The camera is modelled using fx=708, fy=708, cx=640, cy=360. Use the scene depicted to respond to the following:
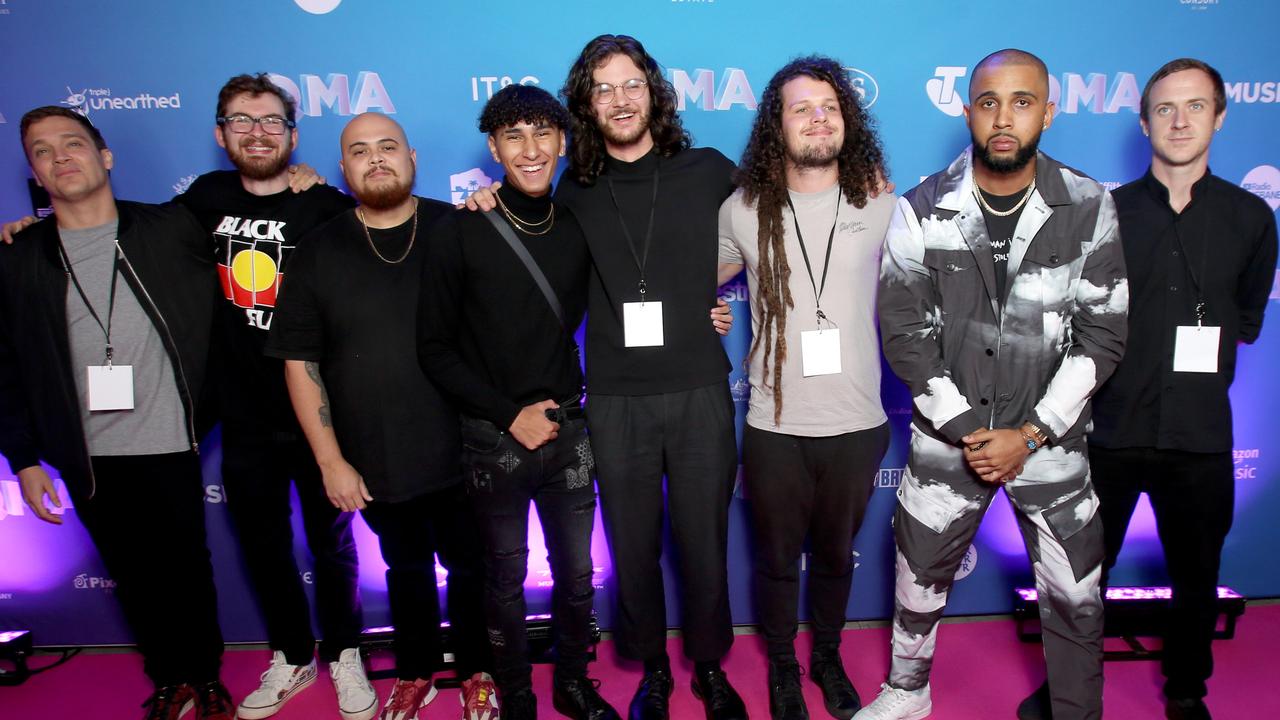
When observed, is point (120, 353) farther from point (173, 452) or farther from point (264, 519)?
point (264, 519)

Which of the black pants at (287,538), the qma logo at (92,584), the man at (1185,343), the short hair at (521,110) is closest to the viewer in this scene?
the short hair at (521,110)

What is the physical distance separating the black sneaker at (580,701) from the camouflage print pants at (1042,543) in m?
1.04

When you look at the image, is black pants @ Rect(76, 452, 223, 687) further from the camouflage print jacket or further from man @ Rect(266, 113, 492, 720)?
the camouflage print jacket

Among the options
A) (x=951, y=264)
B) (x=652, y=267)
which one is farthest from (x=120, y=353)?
(x=951, y=264)

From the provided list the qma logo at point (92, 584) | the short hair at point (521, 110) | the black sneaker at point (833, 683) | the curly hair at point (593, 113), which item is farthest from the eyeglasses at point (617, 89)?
the qma logo at point (92, 584)

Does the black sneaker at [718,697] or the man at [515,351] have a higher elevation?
the man at [515,351]

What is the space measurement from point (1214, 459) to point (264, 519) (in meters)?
3.21

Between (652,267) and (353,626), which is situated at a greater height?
(652,267)

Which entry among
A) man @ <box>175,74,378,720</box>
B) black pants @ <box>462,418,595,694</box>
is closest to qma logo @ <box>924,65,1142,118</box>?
black pants @ <box>462,418,595,694</box>

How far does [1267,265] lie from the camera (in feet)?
7.54

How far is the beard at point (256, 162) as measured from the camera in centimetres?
236

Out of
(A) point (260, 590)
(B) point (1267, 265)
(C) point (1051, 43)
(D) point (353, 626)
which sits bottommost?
(D) point (353, 626)

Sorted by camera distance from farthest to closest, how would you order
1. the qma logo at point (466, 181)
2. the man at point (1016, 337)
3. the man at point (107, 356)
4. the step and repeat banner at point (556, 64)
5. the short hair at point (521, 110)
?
the qma logo at point (466, 181), the step and repeat banner at point (556, 64), the man at point (107, 356), the short hair at point (521, 110), the man at point (1016, 337)

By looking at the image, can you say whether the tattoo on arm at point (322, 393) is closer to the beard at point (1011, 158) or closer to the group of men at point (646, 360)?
the group of men at point (646, 360)
